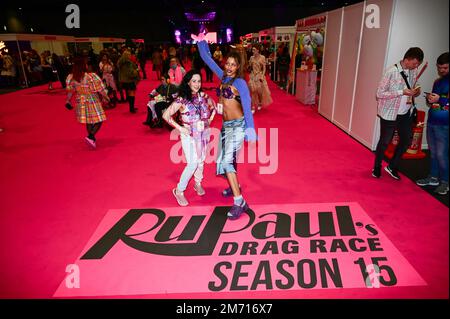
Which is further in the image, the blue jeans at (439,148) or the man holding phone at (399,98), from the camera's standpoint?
the man holding phone at (399,98)

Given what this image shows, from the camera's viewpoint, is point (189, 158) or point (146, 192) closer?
point (189, 158)

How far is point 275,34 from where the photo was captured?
14258mm

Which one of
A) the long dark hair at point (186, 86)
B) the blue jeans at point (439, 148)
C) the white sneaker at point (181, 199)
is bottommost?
the white sneaker at point (181, 199)

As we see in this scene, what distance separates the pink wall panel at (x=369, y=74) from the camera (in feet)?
16.7

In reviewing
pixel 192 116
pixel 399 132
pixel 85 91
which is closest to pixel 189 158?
pixel 192 116

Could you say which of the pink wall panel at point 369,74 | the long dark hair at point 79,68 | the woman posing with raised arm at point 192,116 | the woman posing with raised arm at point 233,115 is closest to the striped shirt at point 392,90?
the pink wall panel at point 369,74

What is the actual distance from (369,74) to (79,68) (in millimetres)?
5032

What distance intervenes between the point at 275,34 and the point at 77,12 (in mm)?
22318

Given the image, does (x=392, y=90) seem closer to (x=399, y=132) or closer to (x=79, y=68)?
(x=399, y=132)

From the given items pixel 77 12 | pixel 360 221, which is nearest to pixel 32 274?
pixel 360 221

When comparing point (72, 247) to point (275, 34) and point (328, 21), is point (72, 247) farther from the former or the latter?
point (275, 34)

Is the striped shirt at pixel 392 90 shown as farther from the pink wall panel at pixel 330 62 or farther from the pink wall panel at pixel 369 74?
the pink wall panel at pixel 330 62

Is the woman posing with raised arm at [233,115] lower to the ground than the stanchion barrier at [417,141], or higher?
higher

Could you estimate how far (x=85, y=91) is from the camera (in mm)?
5574
